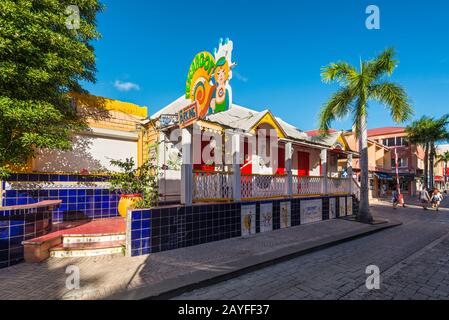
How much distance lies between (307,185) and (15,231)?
10167mm

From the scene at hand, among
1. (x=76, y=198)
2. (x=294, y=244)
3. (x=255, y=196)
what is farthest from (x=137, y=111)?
(x=294, y=244)

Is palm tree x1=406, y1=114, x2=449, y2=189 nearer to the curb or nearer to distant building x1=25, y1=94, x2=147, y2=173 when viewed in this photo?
the curb

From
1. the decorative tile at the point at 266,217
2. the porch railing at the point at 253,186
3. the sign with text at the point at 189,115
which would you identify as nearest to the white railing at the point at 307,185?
the porch railing at the point at 253,186

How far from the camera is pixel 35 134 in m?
5.51

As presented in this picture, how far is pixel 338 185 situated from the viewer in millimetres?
12781

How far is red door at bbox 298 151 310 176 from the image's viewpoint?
48.6ft

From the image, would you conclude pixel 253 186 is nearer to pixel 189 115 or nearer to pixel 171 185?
pixel 171 185

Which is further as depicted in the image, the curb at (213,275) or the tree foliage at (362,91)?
the tree foliage at (362,91)

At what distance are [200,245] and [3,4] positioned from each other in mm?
7017

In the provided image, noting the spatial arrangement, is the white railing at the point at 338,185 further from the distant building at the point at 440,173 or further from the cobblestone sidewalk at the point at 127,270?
the distant building at the point at 440,173

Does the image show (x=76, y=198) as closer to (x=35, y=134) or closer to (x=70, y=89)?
(x=35, y=134)

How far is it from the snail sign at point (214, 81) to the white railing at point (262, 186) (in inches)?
113

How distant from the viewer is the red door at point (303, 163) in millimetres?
14805

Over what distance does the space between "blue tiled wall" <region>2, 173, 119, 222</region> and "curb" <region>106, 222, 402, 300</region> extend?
17.7 ft
